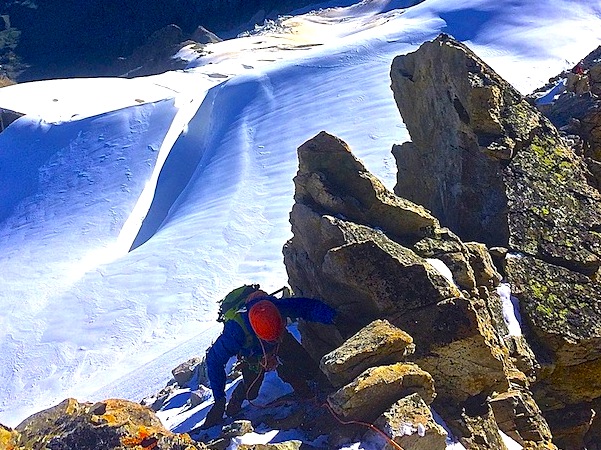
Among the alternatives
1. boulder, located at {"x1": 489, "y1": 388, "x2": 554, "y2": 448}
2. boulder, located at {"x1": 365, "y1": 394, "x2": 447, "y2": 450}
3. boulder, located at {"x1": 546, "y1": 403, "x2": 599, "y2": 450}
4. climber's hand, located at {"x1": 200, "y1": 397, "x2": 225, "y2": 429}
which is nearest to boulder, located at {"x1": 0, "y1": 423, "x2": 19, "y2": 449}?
climber's hand, located at {"x1": 200, "y1": 397, "x2": 225, "y2": 429}

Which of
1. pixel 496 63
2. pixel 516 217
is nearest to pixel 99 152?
pixel 496 63

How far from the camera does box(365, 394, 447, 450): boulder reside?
4.43 metres

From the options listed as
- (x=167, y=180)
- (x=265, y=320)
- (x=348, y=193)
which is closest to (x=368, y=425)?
(x=265, y=320)

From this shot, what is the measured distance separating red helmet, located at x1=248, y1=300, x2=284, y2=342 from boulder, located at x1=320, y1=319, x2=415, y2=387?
562 millimetres

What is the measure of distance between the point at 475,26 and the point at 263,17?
29164mm

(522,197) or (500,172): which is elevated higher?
(500,172)

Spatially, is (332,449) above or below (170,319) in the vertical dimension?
above

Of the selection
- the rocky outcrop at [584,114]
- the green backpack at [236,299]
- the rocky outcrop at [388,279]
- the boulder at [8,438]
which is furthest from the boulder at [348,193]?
the boulder at [8,438]

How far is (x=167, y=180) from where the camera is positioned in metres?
21.3

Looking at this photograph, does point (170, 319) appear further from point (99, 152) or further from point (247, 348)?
point (99, 152)

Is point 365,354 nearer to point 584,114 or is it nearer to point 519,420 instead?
point 519,420

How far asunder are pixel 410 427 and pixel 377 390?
32cm

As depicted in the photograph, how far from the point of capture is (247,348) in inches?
218

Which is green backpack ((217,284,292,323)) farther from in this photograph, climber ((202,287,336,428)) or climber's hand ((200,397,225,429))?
climber's hand ((200,397,225,429))
